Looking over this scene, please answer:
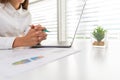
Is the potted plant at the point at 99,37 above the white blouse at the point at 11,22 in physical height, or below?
below

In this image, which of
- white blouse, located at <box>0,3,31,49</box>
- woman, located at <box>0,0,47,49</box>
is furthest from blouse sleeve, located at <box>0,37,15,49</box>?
white blouse, located at <box>0,3,31,49</box>

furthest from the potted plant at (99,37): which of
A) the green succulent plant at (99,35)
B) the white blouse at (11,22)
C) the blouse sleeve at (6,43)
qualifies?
the white blouse at (11,22)

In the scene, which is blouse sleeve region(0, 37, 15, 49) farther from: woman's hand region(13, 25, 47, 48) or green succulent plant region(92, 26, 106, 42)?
green succulent plant region(92, 26, 106, 42)

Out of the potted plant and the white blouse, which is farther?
the white blouse

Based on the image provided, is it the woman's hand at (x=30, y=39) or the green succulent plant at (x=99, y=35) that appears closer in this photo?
the woman's hand at (x=30, y=39)

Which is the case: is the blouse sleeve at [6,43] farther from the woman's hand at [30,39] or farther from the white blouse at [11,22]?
the white blouse at [11,22]

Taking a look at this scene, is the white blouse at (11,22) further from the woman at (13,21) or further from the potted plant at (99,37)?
the potted plant at (99,37)

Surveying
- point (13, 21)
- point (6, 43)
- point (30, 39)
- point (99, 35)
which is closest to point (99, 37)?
point (99, 35)

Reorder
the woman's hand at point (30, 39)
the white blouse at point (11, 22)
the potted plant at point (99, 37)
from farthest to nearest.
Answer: the white blouse at point (11, 22) → the potted plant at point (99, 37) → the woman's hand at point (30, 39)

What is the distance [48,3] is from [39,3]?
256 mm

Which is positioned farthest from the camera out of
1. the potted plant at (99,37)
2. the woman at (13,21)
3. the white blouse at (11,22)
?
the white blouse at (11,22)

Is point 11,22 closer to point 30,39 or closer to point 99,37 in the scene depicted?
point 30,39

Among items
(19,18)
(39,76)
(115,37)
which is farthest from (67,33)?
(115,37)

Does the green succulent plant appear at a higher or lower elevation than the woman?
lower
